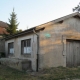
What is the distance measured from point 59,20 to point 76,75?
4965mm

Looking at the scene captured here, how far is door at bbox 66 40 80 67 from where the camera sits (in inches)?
564

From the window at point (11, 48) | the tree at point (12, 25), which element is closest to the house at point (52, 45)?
the window at point (11, 48)

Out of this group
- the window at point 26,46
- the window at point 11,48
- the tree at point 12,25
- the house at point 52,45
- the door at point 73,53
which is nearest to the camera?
the house at point 52,45

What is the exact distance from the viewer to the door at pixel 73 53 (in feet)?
47.0

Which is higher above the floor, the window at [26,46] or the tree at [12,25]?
the tree at [12,25]

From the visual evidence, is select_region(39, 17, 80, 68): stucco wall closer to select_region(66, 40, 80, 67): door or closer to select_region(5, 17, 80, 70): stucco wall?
select_region(5, 17, 80, 70): stucco wall

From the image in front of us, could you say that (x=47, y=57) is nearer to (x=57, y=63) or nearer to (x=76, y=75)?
(x=57, y=63)

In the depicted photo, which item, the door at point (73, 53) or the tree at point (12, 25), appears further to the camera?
the tree at point (12, 25)

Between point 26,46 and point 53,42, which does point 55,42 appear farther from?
point 26,46

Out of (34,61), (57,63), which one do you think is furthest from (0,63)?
(57,63)

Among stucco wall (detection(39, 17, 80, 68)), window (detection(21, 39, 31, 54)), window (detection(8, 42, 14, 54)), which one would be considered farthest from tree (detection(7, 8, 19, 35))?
stucco wall (detection(39, 17, 80, 68))

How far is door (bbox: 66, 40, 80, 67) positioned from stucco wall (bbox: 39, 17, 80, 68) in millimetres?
506

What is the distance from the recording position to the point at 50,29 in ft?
43.5

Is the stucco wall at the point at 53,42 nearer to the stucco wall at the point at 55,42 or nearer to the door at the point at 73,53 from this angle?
the stucco wall at the point at 55,42
